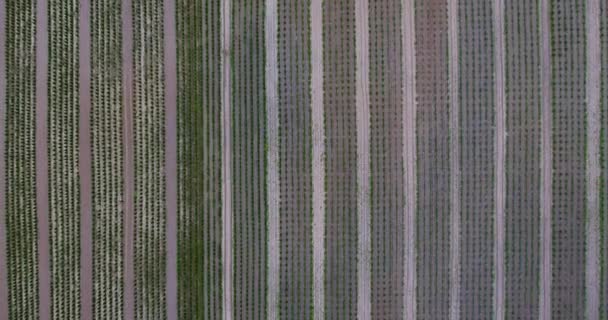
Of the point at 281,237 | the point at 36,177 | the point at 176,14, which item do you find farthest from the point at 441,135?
the point at 36,177

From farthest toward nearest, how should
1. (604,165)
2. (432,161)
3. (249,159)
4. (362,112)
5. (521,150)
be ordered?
(249,159), (362,112), (432,161), (521,150), (604,165)

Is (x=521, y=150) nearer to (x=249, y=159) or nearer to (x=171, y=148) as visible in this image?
(x=249, y=159)

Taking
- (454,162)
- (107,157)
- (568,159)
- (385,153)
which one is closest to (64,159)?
(107,157)

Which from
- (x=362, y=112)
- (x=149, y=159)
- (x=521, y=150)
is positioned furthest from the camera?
(x=149, y=159)

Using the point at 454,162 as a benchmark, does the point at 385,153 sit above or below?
above

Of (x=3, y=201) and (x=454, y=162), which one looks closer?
(x=454, y=162)

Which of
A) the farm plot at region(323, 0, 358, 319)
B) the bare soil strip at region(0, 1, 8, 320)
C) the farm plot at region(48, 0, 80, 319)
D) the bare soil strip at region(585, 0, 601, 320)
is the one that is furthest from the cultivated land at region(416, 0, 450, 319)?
the bare soil strip at region(0, 1, 8, 320)
